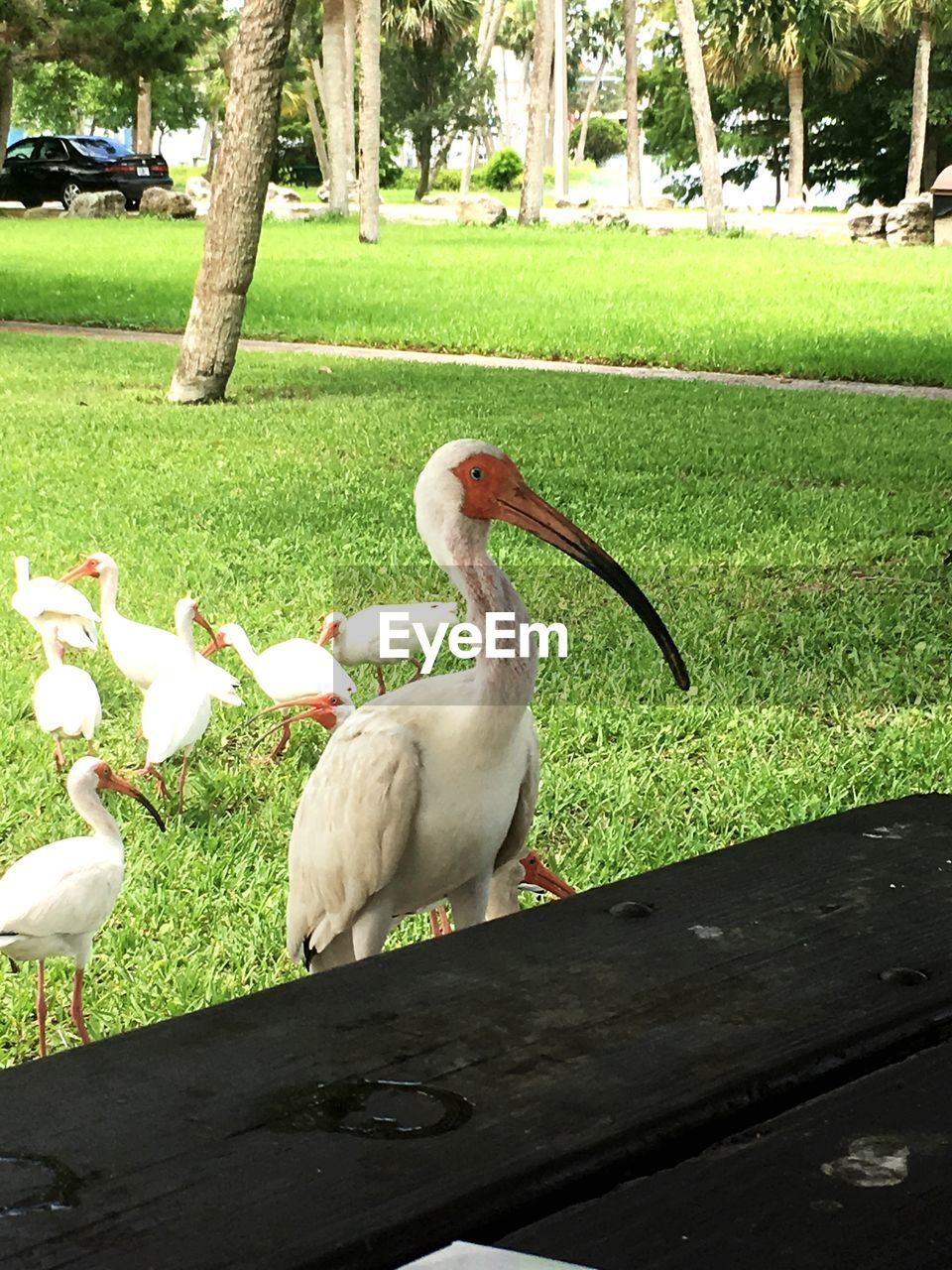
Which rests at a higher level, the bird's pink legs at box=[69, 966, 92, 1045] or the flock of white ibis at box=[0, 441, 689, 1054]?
the flock of white ibis at box=[0, 441, 689, 1054]

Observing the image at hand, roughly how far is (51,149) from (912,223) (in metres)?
20.1

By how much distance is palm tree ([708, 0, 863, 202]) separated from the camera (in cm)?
4038

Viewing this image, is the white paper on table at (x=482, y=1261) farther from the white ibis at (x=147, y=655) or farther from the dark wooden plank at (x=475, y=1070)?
the white ibis at (x=147, y=655)

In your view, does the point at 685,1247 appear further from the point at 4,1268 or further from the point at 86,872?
the point at 86,872

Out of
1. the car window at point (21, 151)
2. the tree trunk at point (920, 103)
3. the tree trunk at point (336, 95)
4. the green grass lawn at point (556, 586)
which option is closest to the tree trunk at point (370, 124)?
the tree trunk at point (336, 95)

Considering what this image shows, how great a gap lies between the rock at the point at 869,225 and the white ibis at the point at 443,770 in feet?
97.0

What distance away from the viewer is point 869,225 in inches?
1208

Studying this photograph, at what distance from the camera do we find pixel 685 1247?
0.94 m

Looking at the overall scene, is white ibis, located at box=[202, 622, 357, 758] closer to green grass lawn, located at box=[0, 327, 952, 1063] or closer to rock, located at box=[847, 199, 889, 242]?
green grass lawn, located at box=[0, 327, 952, 1063]

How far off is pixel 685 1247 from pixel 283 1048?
36 centimetres

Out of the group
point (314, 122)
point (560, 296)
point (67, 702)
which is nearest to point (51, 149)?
point (314, 122)

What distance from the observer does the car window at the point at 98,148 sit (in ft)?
130

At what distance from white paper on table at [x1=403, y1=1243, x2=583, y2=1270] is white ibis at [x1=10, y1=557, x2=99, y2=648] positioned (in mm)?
4046

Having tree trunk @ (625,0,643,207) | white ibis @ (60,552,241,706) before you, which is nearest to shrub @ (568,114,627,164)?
tree trunk @ (625,0,643,207)
